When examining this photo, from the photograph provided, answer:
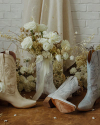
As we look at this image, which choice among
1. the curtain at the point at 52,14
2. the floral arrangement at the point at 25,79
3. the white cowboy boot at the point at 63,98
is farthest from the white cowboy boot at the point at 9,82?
the curtain at the point at 52,14

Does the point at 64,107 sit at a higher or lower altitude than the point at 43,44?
lower

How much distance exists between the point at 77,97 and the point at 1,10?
1.24 meters

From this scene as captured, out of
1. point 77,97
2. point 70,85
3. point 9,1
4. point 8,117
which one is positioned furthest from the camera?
point 9,1

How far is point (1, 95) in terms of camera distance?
1286 millimetres

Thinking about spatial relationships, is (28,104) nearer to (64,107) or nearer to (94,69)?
(64,107)

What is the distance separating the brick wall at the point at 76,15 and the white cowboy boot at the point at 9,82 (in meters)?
0.79

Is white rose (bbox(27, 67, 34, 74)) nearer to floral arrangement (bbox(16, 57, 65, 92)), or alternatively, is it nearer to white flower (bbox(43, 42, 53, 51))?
floral arrangement (bbox(16, 57, 65, 92))

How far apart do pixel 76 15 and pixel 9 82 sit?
1.14 metres

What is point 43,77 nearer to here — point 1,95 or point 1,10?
point 1,95

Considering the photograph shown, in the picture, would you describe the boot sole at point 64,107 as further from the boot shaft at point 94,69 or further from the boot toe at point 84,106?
the boot shaft at point 94,69

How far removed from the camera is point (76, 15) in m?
1.99

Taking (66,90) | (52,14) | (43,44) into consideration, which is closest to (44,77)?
(66,90)

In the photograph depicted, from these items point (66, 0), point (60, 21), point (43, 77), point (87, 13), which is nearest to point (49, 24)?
point (60, 21)

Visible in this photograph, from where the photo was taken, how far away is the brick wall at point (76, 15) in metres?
1.97
